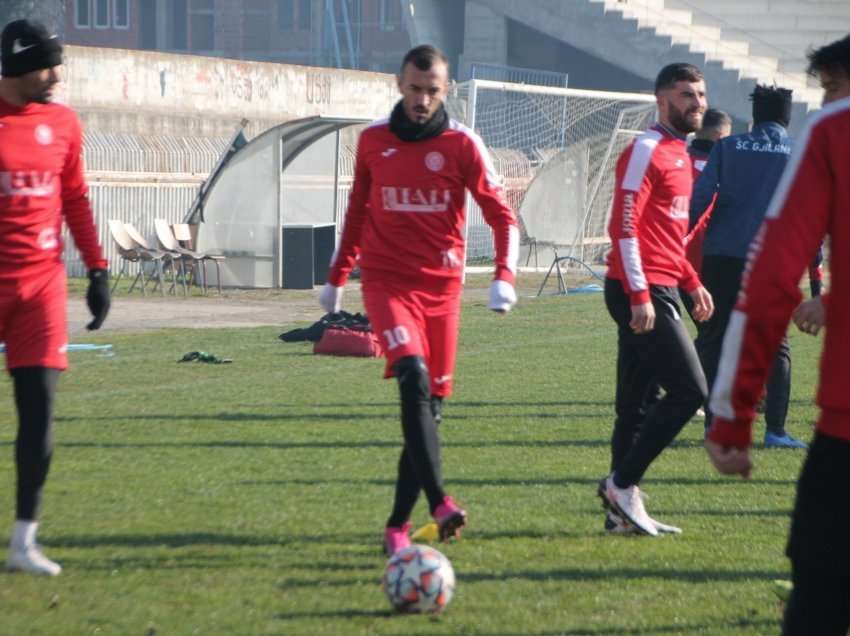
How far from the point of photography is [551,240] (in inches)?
1212

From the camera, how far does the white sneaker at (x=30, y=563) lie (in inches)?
232

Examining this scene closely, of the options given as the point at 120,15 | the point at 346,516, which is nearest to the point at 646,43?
the point at 120,15

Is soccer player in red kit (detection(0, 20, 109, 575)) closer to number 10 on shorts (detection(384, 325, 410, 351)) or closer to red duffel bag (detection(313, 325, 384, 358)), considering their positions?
number 10 on shorts (detection(384, 325, 410, 351))

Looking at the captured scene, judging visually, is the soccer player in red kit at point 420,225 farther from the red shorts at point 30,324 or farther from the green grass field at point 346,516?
the red shorts at point 30,324

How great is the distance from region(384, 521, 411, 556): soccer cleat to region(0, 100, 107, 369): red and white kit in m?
1.43

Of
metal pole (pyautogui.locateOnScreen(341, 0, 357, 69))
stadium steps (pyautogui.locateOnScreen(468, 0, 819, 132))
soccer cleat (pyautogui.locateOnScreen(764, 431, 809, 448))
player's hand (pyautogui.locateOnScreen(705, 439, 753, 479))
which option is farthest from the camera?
metal pole (pyautogui.locateOnScreen(341, 0, 357, 69))

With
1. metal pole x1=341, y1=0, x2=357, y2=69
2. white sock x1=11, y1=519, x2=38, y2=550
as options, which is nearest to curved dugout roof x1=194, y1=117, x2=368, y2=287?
white sock x1=11, y1=519, x2=38, y2=550

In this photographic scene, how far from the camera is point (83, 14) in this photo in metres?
67.4

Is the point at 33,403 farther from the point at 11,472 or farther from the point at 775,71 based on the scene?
the point at 775,71

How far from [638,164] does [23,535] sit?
297 cm

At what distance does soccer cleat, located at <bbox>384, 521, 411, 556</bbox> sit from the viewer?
6.12 meters

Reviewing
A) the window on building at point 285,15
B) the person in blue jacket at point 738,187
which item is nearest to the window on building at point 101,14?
the window on building at point 285,15

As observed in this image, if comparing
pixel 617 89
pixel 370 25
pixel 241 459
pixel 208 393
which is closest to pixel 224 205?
pixel 208 393

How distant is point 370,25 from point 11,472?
57279 millimetres
